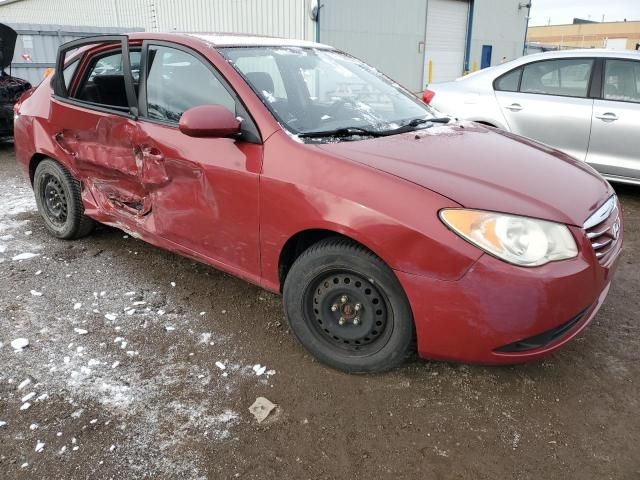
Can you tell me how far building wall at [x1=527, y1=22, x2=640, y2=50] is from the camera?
64.4 meters

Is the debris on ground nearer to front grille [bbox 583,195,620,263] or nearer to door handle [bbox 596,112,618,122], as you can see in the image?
front grille [bbox 583,195,620,263]

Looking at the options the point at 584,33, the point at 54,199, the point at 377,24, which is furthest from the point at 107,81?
the point at 584,33

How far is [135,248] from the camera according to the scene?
4238 millimetres

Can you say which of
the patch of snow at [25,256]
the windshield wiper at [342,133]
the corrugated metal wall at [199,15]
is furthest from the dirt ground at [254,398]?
the corrugated metal wall at [199,15]

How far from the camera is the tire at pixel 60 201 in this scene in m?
4.04

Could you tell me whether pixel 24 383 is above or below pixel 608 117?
below

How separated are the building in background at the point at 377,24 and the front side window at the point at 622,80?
8142mm

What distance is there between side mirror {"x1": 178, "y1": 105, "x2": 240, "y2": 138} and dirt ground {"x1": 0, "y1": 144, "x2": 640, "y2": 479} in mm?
1164

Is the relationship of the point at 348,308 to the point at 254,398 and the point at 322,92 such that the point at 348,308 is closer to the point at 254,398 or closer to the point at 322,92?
the point at 254,398

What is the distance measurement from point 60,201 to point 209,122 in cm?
228

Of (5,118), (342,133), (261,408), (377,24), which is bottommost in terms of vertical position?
(261,408)

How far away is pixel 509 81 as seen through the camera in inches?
230

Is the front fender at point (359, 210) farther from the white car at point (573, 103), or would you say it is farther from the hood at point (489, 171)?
the white car at point (573, 103)

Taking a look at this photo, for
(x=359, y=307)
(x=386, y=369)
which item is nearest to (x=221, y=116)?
(x=359, y=307)
